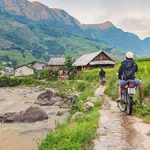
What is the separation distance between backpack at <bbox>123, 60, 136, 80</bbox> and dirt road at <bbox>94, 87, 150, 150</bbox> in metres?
1.66

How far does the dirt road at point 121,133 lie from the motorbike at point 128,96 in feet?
1.25

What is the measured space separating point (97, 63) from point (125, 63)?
70063 millimetres

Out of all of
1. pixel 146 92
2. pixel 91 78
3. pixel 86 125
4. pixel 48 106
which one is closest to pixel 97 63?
pixel 91 78

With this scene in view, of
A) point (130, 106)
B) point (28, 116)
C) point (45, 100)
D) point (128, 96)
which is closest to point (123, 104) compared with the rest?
point (130, 106)

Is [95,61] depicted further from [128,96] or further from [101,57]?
[128,96]

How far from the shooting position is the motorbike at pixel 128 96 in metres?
18.1

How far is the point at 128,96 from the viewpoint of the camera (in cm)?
1823

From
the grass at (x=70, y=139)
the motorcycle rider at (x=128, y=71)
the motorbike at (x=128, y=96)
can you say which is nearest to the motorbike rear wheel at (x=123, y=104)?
the motorbike at (x=128, y=96)

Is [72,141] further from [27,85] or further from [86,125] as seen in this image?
[27,85]

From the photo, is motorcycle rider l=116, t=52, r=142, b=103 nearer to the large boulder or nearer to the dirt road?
the dirt road

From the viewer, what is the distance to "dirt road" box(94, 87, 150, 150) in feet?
42.4

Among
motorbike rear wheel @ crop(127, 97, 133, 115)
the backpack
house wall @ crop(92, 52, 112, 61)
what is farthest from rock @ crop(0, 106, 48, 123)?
house wall @ crop(92, 52, 112, 61)

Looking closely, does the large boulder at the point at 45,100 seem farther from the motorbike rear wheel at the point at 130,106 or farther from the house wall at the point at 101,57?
the house wall at the point at 101,57

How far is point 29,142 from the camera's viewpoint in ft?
63.6
